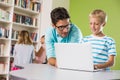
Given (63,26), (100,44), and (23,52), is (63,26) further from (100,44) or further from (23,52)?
(23,52)

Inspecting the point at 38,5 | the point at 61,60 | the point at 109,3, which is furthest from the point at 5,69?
the point at 61,60

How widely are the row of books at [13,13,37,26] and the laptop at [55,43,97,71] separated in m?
3.52

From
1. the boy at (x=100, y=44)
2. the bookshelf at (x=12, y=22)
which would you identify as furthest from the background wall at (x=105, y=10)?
the boy at (x=100, y=44)

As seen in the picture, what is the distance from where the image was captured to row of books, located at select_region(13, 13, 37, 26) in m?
5.27

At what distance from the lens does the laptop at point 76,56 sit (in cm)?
171

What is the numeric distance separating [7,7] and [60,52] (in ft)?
11.7

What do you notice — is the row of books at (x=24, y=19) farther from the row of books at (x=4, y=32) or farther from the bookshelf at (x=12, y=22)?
the row of books at (x=4, y=32)

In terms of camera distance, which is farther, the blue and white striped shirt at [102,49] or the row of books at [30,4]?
the row of books at [30,4]

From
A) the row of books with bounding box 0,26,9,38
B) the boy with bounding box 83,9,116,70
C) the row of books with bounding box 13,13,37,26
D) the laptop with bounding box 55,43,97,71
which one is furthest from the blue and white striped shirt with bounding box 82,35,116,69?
the row of books with bounding box 13,13,37,26

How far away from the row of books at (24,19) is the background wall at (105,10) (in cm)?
93

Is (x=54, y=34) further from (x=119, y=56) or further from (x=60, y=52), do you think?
(x=119, y=56)

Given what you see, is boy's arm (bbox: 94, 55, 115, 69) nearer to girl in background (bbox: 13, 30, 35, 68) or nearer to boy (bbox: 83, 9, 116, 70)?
boy (bbox: 83, 9, 116, 70)

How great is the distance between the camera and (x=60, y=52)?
1888 millimetres

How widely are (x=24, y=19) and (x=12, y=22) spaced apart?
46 centimetres
